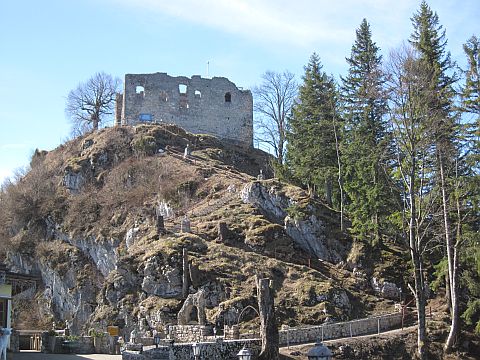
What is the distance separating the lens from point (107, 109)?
65750mm

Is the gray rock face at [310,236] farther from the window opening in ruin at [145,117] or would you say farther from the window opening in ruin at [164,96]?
the window opening in ruin at [164,96]

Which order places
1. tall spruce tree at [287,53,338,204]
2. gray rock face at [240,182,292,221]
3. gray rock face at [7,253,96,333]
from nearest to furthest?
1. gray rock face at [240,182,292,221]
2. gray rock face at [7,253,96,333]
3. tall spruce tree at [287,53,338,204]

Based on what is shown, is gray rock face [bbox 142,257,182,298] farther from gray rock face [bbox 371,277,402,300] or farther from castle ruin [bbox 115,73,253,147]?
castle ruin [bbox 115,73,253,147]

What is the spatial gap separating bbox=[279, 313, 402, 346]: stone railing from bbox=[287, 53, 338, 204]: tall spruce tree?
13.9 m

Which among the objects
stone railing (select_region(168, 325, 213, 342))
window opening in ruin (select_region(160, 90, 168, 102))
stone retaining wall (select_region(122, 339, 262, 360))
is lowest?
stone retaining wall (select_region(122, 339, 262, 360))

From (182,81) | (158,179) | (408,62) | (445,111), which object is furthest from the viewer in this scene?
(182,81)

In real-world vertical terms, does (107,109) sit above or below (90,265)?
above

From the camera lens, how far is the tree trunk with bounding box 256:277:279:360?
24.6 m

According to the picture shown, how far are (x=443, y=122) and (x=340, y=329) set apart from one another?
35.4ft

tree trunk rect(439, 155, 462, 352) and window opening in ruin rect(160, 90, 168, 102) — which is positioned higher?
window opening in ruin rect(160, 90, 168, 102)

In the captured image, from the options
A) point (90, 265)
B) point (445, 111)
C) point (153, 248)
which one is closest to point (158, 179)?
point (90, 265)

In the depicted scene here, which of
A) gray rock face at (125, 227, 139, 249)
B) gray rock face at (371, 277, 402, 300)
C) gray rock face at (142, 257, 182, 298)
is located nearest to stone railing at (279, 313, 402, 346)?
gray rock face at (371, 277, 402, 300)

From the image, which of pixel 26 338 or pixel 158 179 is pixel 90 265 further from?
pixel 26 338

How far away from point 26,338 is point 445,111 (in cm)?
2298
